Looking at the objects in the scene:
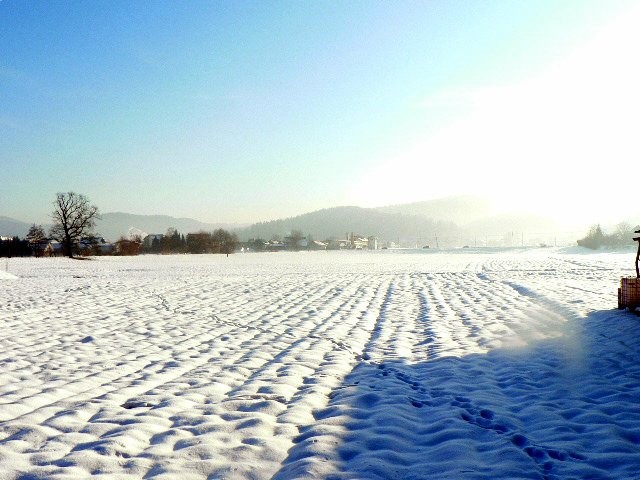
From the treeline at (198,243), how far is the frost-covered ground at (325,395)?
108238mm

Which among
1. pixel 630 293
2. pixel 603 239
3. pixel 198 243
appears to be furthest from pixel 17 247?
pixel 630 293

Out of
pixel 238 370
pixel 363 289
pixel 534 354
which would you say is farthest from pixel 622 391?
pixel 363 289

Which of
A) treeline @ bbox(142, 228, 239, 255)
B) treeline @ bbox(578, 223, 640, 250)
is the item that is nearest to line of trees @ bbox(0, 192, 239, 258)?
treeline @ bbox(142, 228, 239, 255)

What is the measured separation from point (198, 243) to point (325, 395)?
11975 cm

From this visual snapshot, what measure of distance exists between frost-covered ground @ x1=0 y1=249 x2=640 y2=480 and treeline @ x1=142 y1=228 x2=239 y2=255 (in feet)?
355

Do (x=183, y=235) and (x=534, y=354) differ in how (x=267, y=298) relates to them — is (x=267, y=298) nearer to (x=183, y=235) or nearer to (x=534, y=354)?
(x=534, y=354)

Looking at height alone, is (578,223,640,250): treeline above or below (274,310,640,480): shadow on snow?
above

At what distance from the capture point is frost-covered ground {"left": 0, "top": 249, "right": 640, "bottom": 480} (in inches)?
156

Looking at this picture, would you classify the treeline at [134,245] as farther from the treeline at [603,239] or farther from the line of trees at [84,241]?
the treeline at [603,239]

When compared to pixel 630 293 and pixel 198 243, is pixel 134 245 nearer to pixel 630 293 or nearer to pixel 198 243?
pixel 198 243

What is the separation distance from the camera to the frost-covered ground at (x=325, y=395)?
397cm

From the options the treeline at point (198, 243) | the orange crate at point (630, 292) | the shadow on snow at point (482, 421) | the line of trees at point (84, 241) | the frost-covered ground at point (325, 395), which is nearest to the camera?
the shadow on snow at point (482, 421)

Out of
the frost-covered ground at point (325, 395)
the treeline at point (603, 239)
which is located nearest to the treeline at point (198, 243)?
the treeline at point (603, 239)

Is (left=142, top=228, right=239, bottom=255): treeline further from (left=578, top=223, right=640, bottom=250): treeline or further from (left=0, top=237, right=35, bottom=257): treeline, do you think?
(left=578, top=223, right=640, bottom=250): treeline
